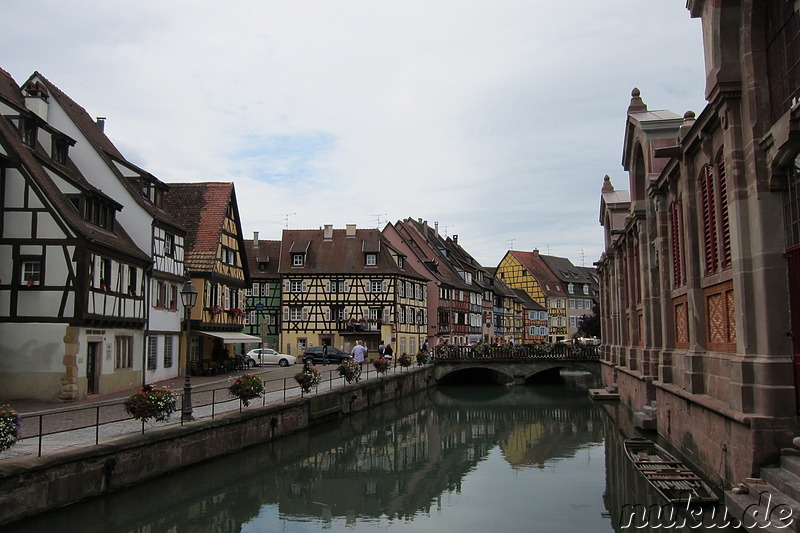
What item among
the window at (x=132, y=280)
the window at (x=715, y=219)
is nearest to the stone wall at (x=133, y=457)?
the window at (x=132, y=280)

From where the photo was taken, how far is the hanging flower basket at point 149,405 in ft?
52.5

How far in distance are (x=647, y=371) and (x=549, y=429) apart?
636 cm

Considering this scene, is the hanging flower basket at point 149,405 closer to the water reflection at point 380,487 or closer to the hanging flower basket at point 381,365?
the water reflection at point 380,487

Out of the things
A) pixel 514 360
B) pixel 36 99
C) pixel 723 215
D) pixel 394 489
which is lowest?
pixel 394 489

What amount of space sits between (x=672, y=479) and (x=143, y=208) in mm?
23010

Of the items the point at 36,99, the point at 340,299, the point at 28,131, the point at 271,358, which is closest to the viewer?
the point at 28,131

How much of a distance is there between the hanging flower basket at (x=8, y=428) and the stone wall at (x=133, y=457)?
13.5 inches

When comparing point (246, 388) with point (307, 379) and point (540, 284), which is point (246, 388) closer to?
point (307, 379)

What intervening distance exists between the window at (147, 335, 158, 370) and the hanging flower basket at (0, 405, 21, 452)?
1829 cm

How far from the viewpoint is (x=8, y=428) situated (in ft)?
40.0

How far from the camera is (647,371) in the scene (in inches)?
985

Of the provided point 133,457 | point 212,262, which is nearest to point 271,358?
point 212,262

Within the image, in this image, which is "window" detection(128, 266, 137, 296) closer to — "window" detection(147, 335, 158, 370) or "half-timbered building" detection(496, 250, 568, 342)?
"window" detection(147, 335, 158, 370)

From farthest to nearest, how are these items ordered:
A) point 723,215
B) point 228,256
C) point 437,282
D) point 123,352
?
point 437,282
point 228,256
point 123,352
point 723,215
